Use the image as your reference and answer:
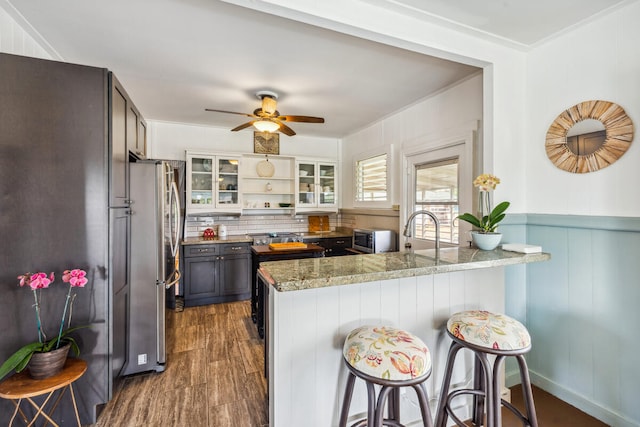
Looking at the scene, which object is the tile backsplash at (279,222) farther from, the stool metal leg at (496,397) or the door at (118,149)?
the stool metal leg at (496,397)

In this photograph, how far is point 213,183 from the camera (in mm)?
4414

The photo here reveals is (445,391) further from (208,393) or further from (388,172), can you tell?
(388,172)

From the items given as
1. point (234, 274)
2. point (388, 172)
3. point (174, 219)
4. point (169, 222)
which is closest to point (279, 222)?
point (234, 274)

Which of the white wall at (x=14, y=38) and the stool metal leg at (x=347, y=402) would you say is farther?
the white wall at (x=14, y=38)

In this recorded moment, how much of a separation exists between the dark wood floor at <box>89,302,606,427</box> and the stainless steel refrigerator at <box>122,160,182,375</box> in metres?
0.21

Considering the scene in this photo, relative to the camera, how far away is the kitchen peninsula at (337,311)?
1453 millimetres

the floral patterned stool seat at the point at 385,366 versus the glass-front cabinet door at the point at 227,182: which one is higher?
the glass-front cabinet door at the point at 227,182

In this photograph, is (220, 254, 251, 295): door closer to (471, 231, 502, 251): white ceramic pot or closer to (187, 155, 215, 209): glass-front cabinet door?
(187, 155, 215, 209): glass-front cabinet door

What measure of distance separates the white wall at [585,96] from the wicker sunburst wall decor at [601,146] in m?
Result: 0.03

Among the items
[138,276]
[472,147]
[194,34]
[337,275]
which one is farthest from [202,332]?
[472,147]

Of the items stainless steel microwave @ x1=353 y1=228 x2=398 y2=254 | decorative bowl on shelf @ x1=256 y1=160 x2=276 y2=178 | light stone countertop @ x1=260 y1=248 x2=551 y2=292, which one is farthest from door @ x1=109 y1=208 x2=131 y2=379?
decorative bowl on shelf @ x1=256 y1=160 x2=276 y2=178

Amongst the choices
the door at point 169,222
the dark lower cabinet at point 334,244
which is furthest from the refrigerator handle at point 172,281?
the dark lower cabinet at point 334,244

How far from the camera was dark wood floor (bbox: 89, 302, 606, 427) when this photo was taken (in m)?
1.91

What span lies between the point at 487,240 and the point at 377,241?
1.89 m
